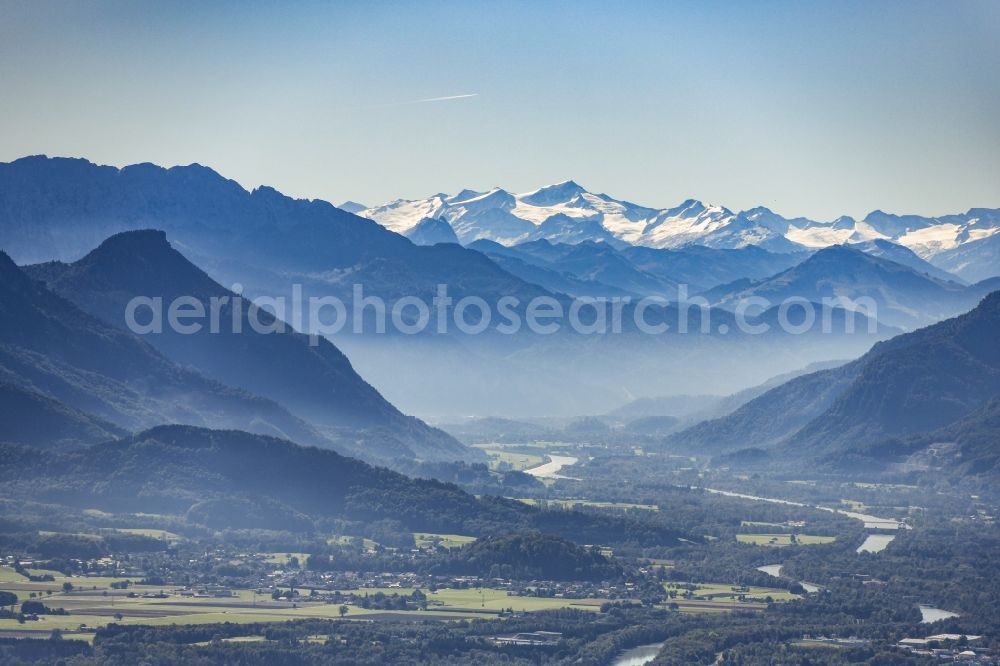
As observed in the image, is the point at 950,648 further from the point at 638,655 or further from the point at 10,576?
the point at 10,576

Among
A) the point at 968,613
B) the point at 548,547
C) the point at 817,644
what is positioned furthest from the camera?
the point at 548,547

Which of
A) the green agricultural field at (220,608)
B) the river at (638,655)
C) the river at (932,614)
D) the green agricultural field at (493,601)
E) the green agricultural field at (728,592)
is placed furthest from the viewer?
the green agricultural field at (728,592)

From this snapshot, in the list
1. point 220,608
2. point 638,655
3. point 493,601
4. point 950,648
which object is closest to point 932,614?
point 950,648

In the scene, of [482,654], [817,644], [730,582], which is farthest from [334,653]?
[730,582]

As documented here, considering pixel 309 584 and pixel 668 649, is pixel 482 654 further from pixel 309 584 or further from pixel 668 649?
pixel 309 584

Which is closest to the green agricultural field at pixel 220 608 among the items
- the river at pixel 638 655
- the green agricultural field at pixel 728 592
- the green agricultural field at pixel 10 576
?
the green agricultural field at pixel 10 576

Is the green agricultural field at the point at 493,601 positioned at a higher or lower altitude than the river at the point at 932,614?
higher

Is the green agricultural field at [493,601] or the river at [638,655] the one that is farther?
the green agricultural field at [493,601]

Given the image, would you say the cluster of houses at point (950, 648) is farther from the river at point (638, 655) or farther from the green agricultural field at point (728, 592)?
the green agricultural field at point (728, 592)

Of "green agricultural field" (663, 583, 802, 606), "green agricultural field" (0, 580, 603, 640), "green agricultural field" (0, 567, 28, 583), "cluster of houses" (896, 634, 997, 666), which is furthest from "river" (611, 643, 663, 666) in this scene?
"green agricultural field" (0, 567, 28, 583)
